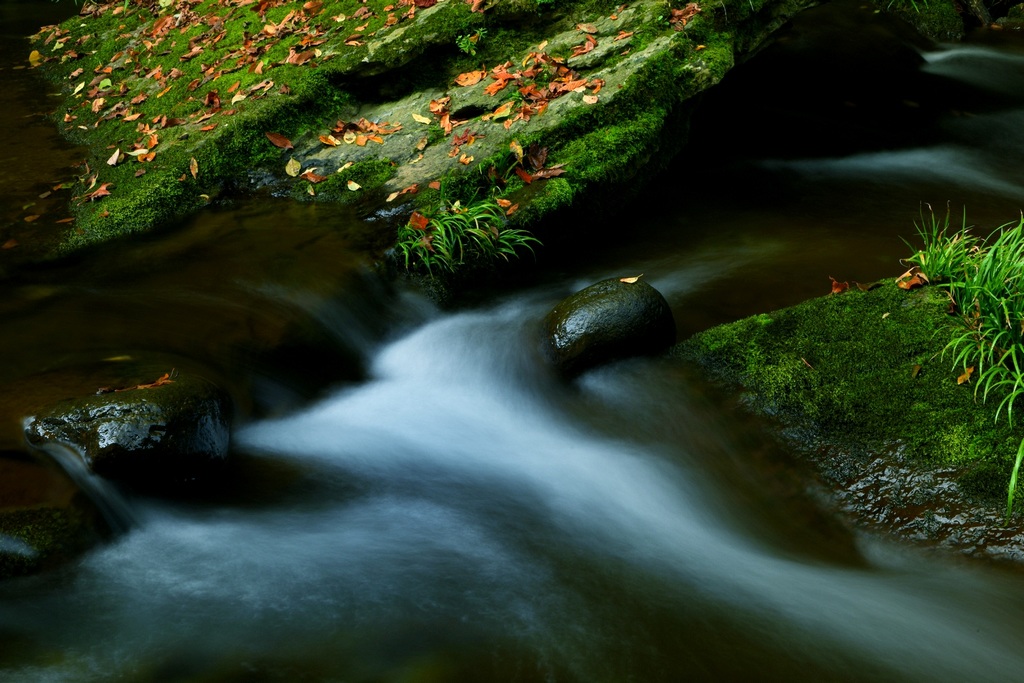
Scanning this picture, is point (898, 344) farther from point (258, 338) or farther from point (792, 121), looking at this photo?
point (792, 121)

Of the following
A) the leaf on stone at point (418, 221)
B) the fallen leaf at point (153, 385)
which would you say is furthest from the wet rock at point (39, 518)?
the leaf on stone at point (418, 221)

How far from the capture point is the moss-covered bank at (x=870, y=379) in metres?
4.05

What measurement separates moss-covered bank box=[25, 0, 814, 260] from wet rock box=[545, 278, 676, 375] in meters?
1.30

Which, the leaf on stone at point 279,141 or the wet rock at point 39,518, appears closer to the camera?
the wet rock at point 39,518

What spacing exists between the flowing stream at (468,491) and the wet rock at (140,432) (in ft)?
0.42

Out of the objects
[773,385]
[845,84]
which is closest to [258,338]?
[773,385]

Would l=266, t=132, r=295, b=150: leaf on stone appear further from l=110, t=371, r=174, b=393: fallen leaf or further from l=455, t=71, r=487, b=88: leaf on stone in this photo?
l=110, t=371, r=174, b=393: fallen leaf

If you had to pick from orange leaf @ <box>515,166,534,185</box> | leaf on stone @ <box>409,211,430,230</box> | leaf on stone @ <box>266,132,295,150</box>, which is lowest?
leaf on stone @ <box>409,211,430,230</box>

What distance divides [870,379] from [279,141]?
5.53m

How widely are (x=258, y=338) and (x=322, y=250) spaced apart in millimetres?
1166

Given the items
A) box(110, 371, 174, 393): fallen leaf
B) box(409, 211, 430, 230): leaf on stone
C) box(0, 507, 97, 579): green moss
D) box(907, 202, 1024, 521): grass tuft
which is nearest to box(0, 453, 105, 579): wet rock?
box(0, 507, 97, 579): green moss

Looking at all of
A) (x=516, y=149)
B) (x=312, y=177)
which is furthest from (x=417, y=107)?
(x=516, y=149)

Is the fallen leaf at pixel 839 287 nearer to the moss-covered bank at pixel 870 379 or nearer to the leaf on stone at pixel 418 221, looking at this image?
the moss-covered bank at pixel 870 379

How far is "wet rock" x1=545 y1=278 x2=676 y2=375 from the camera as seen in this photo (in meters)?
5.06
